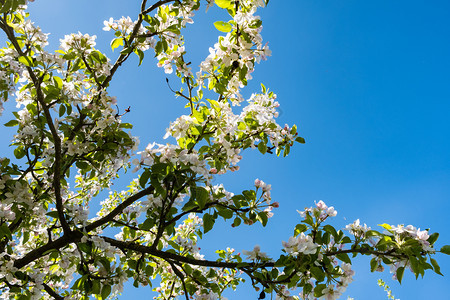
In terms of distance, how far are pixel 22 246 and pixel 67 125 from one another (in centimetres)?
176

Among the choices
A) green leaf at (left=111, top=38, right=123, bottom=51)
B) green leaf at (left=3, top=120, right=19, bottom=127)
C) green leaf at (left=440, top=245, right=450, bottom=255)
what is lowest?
green leaf at (left=440, top=245, right=450, bottom=255)

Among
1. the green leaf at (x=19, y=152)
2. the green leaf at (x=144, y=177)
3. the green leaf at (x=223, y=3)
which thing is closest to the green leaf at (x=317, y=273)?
the green leaf at (x=144, y=177)

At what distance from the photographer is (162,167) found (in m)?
2.38

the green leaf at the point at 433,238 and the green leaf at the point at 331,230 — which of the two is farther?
the green leaf at the point at 331,230

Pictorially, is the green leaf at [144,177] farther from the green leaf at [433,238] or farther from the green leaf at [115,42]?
the green leaf at [433,238]

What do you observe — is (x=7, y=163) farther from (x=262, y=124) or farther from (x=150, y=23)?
(x=262, y=124)

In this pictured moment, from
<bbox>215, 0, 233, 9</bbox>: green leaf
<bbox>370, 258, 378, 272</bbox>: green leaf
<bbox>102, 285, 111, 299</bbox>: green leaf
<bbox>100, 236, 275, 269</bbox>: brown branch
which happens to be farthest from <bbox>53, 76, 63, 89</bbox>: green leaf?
<bbox>370, 258, 378, 272</bbox>: green leaf

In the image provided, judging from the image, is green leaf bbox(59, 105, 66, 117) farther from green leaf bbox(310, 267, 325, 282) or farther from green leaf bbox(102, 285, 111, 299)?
green leaf bbox(310, 267, 325, 282)

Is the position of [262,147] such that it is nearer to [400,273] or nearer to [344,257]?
[344,257]

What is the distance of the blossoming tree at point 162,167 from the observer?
245 cm

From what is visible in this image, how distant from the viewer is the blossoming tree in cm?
245

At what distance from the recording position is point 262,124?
9.98 ft

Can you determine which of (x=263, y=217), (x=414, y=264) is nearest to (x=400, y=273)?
(x=414, y=264)

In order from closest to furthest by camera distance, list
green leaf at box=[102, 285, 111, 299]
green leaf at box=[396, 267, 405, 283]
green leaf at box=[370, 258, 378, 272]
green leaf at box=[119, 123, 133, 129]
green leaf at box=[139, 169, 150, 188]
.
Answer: green leaf at box=[396, 267, 405, 283], green leaf at box=[139, 169, 150, 188], green leaf at box=[370, 258, 378, 272], green leaf at box=[102, 285, 111, 299], green leaf at box=[119, 123, 133, 129]
